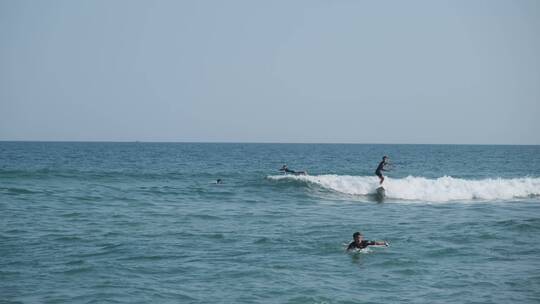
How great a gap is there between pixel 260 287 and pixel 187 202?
1732 centimetres

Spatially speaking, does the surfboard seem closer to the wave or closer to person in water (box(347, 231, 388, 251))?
the wave

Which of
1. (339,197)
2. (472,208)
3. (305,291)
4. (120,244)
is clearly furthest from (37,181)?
(305,291)

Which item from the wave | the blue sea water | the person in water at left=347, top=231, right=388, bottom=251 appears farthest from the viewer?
the wave

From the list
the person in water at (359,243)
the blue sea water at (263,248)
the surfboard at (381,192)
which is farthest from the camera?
the surfboard at (381,192)

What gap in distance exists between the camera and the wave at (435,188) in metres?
34.2

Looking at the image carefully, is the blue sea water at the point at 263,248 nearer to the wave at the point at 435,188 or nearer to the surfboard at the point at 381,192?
the wave at the point at 435,188

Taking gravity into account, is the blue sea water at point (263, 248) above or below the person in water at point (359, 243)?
below

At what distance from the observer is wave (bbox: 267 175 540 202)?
34.2 meters

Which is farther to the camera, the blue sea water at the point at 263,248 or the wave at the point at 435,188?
the wave at the point at 435,188

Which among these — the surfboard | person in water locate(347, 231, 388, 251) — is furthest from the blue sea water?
the surfboard

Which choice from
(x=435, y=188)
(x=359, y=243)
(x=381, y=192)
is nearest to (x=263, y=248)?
(x=359, y=243)

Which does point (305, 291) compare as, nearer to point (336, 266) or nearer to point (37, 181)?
point (336, 266)

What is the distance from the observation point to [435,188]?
1394 inches

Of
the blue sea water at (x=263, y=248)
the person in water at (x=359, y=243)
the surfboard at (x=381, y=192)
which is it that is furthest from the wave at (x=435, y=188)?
the person in water at (x=359, y=243)
